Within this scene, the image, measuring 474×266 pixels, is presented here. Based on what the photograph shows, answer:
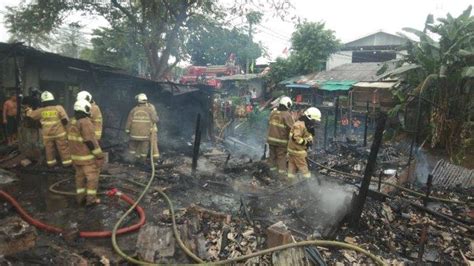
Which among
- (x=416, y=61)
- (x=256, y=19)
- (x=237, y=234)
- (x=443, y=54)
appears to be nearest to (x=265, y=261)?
(x=237, y=234)

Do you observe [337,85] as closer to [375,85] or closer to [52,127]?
[375,85]

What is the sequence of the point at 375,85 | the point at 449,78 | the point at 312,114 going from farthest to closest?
1. the point at 375,85
2. the point at 449,78
3. the point at 312,114

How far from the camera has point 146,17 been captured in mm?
15492

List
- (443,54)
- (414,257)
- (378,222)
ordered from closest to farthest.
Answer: (414,257) < (378,222) < (443,54)

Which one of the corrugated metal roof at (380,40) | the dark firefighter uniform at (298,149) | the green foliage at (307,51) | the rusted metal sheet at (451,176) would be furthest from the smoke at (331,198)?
the corrugated metal roof at (380,40)

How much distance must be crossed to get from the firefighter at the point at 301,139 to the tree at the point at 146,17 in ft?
30.7

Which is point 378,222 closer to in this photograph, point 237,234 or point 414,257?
point 414,257

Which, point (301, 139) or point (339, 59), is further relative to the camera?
point (339, 59)

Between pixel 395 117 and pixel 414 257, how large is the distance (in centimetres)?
919

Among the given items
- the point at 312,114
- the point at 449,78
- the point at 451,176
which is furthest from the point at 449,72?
the point at 312,114

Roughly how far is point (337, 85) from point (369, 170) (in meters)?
17.0

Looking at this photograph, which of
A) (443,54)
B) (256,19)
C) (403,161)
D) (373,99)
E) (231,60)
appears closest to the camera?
(403,161)

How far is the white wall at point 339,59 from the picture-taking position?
89.0 feet

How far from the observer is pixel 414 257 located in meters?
5.07
